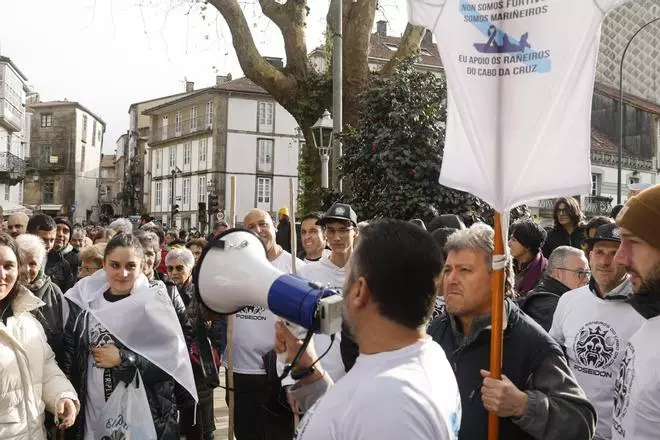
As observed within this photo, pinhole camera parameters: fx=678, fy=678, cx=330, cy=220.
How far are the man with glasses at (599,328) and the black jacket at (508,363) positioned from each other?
0.92 meters

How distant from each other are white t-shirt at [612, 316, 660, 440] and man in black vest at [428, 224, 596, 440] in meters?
0.19

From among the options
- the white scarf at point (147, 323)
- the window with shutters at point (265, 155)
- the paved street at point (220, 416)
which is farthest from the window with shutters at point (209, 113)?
the white scarf at point (147, 323)

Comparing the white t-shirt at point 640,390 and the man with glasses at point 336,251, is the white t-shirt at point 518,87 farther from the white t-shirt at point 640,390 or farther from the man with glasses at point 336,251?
the man with glasses at point 336,251

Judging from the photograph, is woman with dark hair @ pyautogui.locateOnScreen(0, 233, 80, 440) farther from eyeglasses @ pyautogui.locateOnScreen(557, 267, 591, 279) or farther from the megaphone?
eyeglasses @ pyautogui.locateOnScreen(557, 267, 591, 279)

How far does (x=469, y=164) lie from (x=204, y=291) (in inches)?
45.7

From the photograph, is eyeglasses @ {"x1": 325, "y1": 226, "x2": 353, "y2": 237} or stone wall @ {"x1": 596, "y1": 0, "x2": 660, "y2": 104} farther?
stone wall @ {"x1": 596, "y1": 0, "x2": 660, "y2": 104}

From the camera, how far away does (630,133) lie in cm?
3950

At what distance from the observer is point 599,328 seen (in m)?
3.46

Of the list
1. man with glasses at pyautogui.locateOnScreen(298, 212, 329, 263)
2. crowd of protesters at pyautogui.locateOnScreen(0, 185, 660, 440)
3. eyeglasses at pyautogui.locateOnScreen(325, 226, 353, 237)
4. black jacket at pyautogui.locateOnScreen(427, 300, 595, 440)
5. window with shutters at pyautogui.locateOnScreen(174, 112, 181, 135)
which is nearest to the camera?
crowd of protesters at pyautogui.locateOnScreen(0, 185, 660, 440)

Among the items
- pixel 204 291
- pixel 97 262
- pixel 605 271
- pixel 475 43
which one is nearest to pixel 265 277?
pixel 204 291

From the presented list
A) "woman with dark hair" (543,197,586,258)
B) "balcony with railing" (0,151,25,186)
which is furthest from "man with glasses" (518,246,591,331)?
"balcony with railing" (0,151,25,186)

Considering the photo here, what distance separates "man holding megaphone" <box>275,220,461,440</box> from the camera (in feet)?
5.14

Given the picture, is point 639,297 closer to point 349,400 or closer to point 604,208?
point 349,400

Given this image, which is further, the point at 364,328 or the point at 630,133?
the point at 630,133
